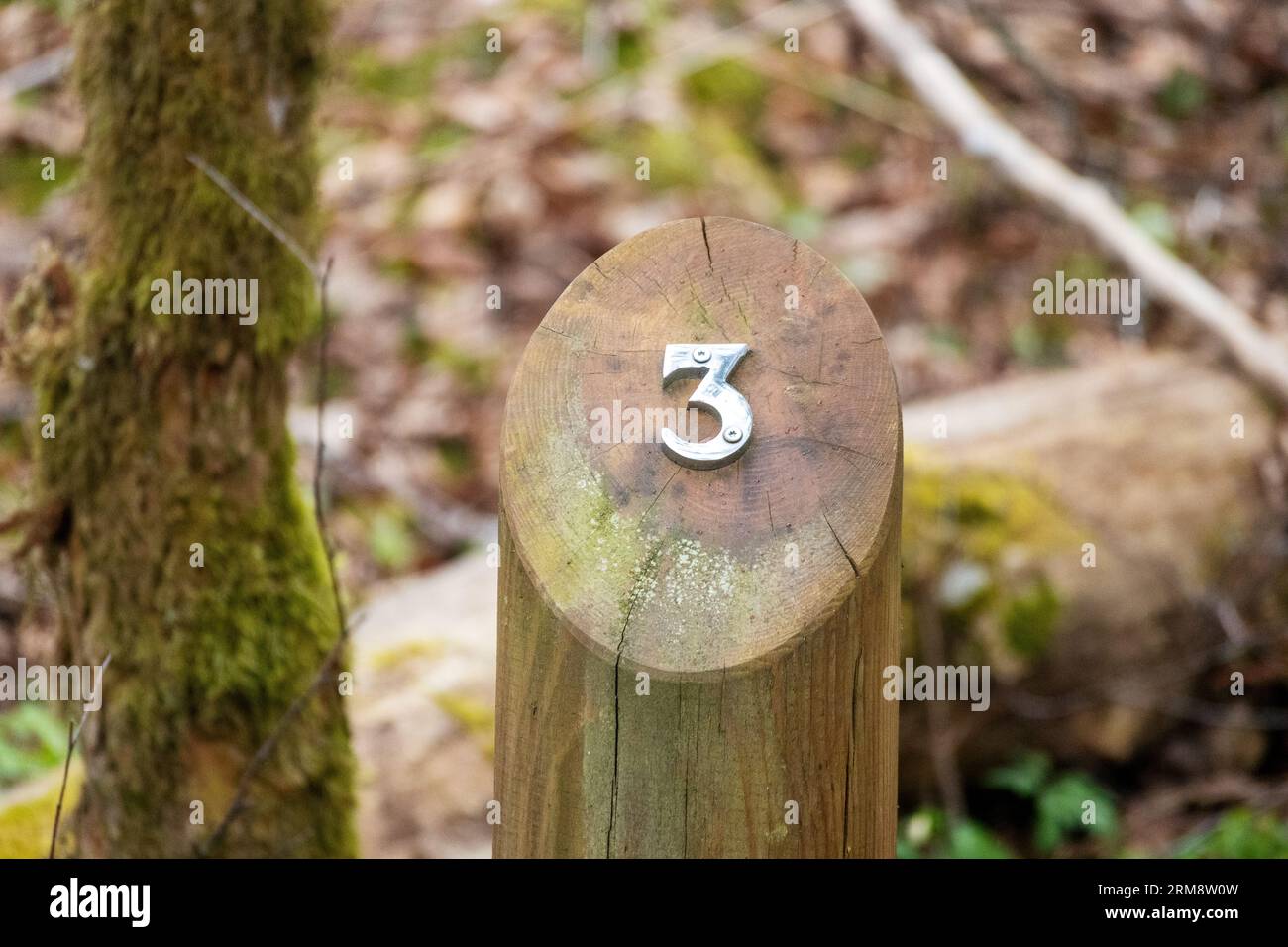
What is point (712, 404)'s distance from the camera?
70.1 inches

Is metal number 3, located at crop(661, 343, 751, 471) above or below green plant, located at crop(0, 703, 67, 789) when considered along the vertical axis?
above

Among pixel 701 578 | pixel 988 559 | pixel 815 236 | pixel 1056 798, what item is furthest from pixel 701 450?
pixel 815 236

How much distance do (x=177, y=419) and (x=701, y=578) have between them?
1.55 meters

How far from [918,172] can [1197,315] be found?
9.89 feet

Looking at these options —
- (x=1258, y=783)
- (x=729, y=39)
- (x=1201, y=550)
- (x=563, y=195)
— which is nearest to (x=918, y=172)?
(x=729, y=39)

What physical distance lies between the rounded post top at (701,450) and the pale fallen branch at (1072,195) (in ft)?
10.4

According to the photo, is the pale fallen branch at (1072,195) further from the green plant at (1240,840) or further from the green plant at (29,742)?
the green plant at (29,742)

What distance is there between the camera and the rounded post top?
172cm

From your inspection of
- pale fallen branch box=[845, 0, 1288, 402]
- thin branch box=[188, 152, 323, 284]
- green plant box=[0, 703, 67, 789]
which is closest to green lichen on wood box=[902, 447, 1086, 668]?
pale fallen branch box=[845, 0, 1288, 402]

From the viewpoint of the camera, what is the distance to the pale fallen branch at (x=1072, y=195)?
451 centimetres

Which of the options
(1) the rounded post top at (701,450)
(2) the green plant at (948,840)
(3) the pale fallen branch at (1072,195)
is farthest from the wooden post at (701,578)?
(3) the pale fallen branch at (1072,195)

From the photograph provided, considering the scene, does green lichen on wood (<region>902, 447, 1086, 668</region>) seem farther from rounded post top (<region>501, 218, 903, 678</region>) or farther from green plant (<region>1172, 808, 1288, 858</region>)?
rounded post top (<region>501, 218, 903, 678</region>)

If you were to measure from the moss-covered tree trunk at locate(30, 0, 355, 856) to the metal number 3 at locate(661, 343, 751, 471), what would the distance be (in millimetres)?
1367
